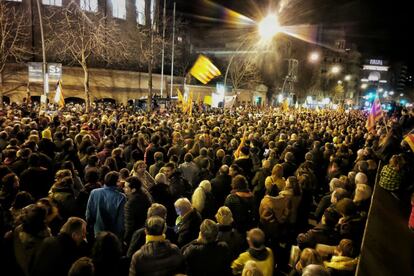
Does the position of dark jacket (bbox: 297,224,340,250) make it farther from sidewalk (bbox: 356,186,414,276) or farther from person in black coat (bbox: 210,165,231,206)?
person in black coat (bbox: 210,165,231,206)

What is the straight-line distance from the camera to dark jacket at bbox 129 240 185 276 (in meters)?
3.74

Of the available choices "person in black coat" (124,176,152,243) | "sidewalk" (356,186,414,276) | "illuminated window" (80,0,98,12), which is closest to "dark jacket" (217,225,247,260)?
"person in black coat" (124,176,152,243)

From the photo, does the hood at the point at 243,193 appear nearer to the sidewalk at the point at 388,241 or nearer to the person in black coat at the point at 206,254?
the person in black coat at the point at 206,254

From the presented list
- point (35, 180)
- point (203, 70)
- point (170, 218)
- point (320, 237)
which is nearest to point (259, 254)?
point (320, 237)

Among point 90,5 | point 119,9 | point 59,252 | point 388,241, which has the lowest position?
point 388,241

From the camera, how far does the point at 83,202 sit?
591cm

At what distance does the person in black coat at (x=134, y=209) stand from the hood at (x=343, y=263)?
2.68 m

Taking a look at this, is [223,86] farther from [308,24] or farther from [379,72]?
[379,72]

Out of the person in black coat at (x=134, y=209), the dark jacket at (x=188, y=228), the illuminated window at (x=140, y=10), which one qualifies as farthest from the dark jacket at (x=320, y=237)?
the illuminated window at (x=140, y=10)

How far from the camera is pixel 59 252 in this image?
3891 mm

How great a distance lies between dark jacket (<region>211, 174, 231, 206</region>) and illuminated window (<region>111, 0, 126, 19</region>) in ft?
128

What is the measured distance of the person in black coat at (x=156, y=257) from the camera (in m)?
3.74

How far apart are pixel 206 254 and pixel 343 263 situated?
5.31 ft

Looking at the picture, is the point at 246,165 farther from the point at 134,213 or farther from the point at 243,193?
the point at 134,213
